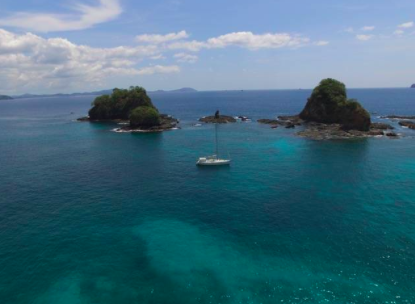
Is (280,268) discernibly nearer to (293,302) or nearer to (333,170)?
(293,302)

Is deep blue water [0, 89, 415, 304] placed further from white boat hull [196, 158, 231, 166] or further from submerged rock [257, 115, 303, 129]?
submerged rock [257, 115, 303, 129]

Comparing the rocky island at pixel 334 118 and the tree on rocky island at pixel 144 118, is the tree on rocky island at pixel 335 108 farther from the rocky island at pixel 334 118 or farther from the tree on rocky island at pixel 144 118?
the tree on rocky island at pixel 144 118

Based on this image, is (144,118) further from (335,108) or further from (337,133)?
(335,108)

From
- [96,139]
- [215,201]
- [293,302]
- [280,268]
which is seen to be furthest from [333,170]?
[96,139]

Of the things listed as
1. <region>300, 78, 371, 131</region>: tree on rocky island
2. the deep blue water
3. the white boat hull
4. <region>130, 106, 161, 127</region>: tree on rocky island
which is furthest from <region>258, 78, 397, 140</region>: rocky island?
<region>130, 106, 161, 127</region>: tree on rocky island

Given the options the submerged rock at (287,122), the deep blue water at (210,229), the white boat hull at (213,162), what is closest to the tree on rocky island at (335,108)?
the submerged rock at (287,122)
